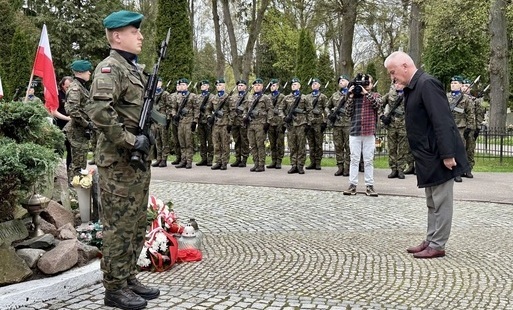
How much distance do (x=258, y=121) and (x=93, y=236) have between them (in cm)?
813

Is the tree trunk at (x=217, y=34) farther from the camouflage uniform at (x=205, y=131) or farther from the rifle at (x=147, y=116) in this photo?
the rifle at (x=147, y=116)

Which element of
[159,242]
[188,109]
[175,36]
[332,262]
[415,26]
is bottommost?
[332,262]

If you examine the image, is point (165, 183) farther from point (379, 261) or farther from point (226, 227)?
point (379, 261)

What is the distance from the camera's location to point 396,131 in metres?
12.3

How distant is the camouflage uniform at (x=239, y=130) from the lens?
14016 mm

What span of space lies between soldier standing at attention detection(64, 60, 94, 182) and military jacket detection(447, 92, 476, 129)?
7.45 meters

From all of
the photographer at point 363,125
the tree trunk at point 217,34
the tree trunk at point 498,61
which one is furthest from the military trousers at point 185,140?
the tree trunk at point 217,34

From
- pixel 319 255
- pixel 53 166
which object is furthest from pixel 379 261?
pixel 53 166

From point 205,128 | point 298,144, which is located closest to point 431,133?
point 298,144

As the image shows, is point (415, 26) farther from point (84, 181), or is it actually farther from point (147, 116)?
point (147, 116)

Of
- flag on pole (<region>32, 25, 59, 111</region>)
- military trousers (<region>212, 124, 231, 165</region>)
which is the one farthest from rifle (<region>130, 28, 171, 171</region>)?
military trousers (<region>212, 124, 231, 165</region>)

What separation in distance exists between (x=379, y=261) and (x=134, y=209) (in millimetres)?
2631

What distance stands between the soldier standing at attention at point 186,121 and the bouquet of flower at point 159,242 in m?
8.29

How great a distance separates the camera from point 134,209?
4.32 m
